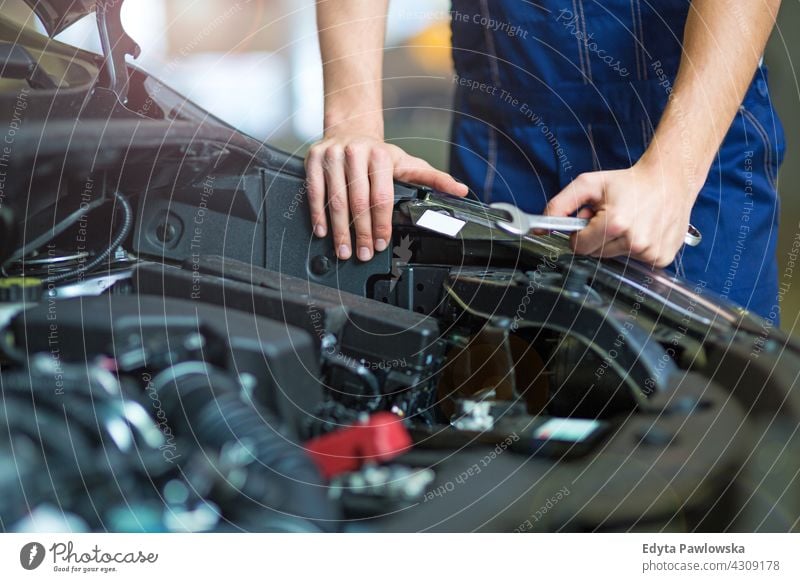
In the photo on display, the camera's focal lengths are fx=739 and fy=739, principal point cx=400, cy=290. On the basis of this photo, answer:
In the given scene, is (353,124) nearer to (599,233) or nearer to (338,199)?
(338,199)

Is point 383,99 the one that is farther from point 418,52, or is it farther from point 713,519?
point 713,519

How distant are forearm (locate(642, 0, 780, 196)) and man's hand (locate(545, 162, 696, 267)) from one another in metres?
0.03

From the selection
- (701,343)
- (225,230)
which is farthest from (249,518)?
(701,343)

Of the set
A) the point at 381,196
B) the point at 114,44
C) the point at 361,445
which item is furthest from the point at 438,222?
the point at 114,44

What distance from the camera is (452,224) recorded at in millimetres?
548

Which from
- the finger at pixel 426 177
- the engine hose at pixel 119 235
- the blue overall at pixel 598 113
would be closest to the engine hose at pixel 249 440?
the engine hose at pixel 119 235

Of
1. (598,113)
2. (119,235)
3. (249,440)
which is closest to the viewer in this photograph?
(249,440)

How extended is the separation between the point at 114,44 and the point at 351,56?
19 cm

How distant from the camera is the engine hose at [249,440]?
42cm

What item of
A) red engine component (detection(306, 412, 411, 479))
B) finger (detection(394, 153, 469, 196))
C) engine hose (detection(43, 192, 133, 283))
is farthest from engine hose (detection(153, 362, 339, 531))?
finger (detection(394, 153, 469, 196))

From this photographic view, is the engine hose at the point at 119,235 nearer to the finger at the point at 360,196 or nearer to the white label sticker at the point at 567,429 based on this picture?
the finger at the point at 360,196

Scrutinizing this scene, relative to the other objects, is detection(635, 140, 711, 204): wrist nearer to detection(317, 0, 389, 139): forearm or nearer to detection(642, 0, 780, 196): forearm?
detection(642, 0, 780, 196): forearm

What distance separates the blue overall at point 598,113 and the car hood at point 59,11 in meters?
0.30

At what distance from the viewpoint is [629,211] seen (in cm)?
54
